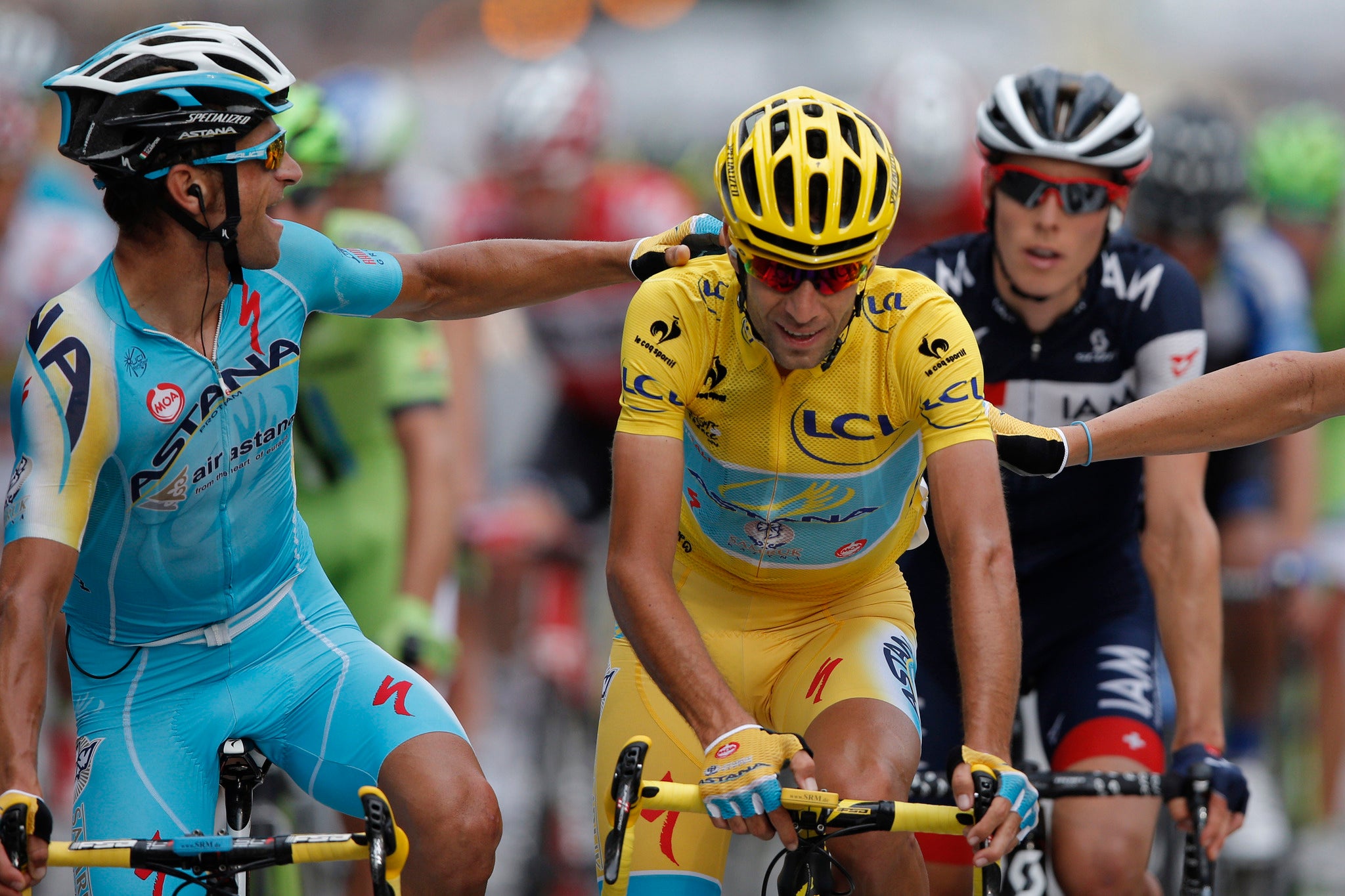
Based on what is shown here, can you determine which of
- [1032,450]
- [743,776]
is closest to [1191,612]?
[1032,450]

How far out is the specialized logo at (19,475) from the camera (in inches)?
159

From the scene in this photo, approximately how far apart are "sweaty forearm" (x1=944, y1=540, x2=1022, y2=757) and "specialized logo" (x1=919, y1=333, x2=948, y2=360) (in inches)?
19.1

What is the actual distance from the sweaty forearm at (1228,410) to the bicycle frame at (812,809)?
129cm

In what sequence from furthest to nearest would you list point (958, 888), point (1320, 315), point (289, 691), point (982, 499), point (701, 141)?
1. point (701, 141)
2. point (1320, 315)
3. point (958, 888)
4. point (289, 691)
5. point (982, 499)

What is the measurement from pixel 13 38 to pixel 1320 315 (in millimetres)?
7708

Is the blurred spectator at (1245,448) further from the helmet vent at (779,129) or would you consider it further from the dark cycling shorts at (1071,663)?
the helmet vent at (779,129)

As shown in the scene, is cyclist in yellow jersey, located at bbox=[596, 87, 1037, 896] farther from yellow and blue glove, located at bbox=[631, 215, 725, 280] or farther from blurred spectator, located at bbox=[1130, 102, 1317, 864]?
blurred spectator, located at bbox=[1130, 102, 1317, 864]

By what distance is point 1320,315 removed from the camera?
30.8 feet

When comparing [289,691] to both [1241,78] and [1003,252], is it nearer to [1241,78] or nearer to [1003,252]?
[1003,252]

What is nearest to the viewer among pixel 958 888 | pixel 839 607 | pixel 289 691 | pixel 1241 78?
pixel 289 691

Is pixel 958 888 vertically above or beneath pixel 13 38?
beneath

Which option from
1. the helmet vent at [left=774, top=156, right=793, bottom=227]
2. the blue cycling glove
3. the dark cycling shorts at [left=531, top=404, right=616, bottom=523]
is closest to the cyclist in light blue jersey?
the helmet vent at [left=774, top=156, right=793, bottom=227]

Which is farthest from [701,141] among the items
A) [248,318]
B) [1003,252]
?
[248,318]

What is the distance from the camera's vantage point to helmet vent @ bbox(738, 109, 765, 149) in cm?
432
